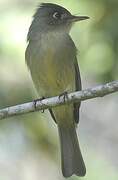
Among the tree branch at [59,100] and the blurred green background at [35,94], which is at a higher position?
the tree branch at [59,100]

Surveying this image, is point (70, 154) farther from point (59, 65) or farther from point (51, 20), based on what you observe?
point (51, 20)

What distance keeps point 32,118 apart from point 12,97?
1.05ft

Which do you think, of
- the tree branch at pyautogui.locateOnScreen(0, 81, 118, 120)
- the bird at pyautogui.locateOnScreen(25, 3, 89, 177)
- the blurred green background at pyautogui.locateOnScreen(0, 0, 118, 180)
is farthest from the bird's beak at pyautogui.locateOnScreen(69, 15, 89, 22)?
the tree branch at pyautogui.locateOnScreen(0, 81, 118, 120)

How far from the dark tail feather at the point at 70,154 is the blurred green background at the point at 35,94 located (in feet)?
0.84

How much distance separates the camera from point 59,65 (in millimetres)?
7582

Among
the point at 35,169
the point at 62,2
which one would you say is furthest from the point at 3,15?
the point at 35,169

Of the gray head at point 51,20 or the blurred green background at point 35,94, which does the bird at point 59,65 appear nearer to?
the gray head at point 51,20

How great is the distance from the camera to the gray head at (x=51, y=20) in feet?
25.7

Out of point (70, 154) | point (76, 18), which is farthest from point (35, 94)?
point (76, 18)

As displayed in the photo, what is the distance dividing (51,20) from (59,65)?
601mm

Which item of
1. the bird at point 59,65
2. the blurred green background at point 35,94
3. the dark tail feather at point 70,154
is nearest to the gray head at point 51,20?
the bird at point 59,65

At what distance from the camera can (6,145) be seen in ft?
27.8

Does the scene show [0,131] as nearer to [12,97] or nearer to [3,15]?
[12,97]

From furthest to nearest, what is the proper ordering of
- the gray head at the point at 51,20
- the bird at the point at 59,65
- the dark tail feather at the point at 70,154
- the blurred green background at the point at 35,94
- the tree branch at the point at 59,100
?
the blurred green background at the point at 35,94, the gray head at the point at 51,20, the dark tail feather at the point at 70,154, the bird at the point at 59,65, the tree branch at the point at 59,100
